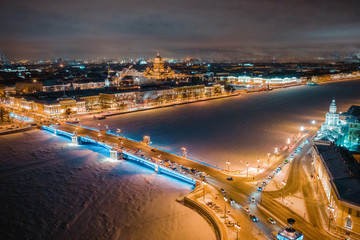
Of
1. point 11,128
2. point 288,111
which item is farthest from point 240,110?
point 11,128

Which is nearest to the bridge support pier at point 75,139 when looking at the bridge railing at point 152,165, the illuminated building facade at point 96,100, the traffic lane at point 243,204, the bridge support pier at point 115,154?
the bridge railing at point 152,165

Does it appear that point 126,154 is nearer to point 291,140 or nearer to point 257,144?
point 257,144

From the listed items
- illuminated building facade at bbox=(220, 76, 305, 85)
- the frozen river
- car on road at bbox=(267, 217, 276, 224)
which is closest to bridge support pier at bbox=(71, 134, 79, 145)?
the frozen river

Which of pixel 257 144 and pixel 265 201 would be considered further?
pixel 257 144

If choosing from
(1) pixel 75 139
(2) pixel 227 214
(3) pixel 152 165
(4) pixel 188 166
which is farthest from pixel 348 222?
(1) pixel 75 139

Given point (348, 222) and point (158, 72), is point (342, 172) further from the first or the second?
point (158, 72)

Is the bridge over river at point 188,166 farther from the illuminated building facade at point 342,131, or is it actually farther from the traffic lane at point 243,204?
the illuminated building facade at point 342,131

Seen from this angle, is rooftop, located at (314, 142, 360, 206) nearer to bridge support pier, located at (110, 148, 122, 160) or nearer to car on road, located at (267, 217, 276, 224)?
car on road, located at (267, 217, 276, 224)
